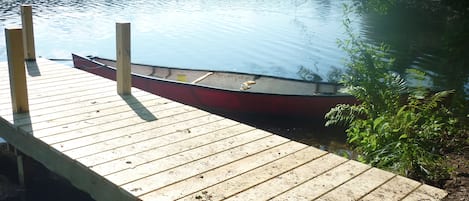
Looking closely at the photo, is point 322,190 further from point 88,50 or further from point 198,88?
point 88,50

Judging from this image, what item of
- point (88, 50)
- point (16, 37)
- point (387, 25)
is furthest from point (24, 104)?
point (387, 25)

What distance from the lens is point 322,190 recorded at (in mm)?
2949

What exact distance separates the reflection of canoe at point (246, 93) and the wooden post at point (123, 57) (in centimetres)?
402

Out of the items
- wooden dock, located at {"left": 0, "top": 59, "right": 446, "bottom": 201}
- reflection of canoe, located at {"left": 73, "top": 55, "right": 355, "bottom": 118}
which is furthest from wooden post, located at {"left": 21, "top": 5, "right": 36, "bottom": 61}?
reflection of canoe, located at {"left": 73, "top": 55, "right": 355, "bottom": 118}

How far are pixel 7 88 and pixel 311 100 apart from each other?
207 inches

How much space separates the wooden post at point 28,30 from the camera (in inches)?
254

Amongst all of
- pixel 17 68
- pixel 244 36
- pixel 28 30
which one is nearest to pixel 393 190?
pixel 17 68

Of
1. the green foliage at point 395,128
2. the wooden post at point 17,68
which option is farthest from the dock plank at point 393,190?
the wooden post at point 17,68

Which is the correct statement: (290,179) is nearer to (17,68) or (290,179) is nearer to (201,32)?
(17,68)

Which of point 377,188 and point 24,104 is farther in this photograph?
point 24,104

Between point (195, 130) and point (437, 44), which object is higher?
point (195, 130)

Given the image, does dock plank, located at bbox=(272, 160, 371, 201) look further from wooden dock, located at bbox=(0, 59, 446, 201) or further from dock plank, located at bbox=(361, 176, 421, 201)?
dock plank, located at bbox=(361, 176, 421, 201)

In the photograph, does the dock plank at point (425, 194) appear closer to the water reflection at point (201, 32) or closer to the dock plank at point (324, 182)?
the dock plank at point (324, 182)

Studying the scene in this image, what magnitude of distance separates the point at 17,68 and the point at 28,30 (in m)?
2.51
